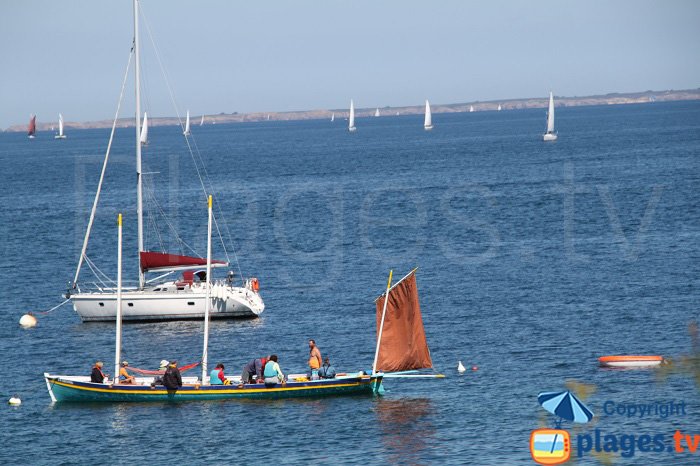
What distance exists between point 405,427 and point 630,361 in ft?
49.2

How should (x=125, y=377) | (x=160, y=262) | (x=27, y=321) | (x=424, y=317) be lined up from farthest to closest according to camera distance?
(x=160, y=262)
(x=27, y=321)
(x=424, y=317)
(x=125, y=377)

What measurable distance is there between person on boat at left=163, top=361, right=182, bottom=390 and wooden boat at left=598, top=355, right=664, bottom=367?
73.1ft

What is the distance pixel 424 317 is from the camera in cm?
7700

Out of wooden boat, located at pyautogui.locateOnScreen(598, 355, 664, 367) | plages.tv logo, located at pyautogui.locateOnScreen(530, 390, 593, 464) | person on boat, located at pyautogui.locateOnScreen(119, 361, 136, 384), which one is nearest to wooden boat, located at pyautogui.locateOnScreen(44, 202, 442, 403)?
person on boat, located at pyautogui.locateOnScreen(119, 361, 136, 384)

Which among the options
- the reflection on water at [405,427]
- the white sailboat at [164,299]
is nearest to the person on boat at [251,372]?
the reflection on water at [405,427]

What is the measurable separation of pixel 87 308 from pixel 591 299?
34.4 metres

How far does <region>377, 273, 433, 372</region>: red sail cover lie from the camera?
5744cm

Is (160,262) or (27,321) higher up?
(160,262)

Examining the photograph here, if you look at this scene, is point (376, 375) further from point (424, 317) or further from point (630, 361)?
point (424, 317)

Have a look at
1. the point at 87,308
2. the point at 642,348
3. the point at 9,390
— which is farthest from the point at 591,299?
the point at 9,390

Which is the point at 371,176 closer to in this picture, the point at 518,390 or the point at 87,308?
the point at 87,308

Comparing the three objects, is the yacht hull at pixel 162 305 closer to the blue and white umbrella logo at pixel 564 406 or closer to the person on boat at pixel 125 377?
the person on boat at pixel 125 377

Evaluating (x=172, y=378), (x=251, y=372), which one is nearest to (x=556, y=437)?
(x=251, y=372)

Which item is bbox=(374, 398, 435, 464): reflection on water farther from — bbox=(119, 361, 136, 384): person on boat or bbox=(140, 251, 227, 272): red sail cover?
bbox=(140, 251, 227, 272): red sail cover
